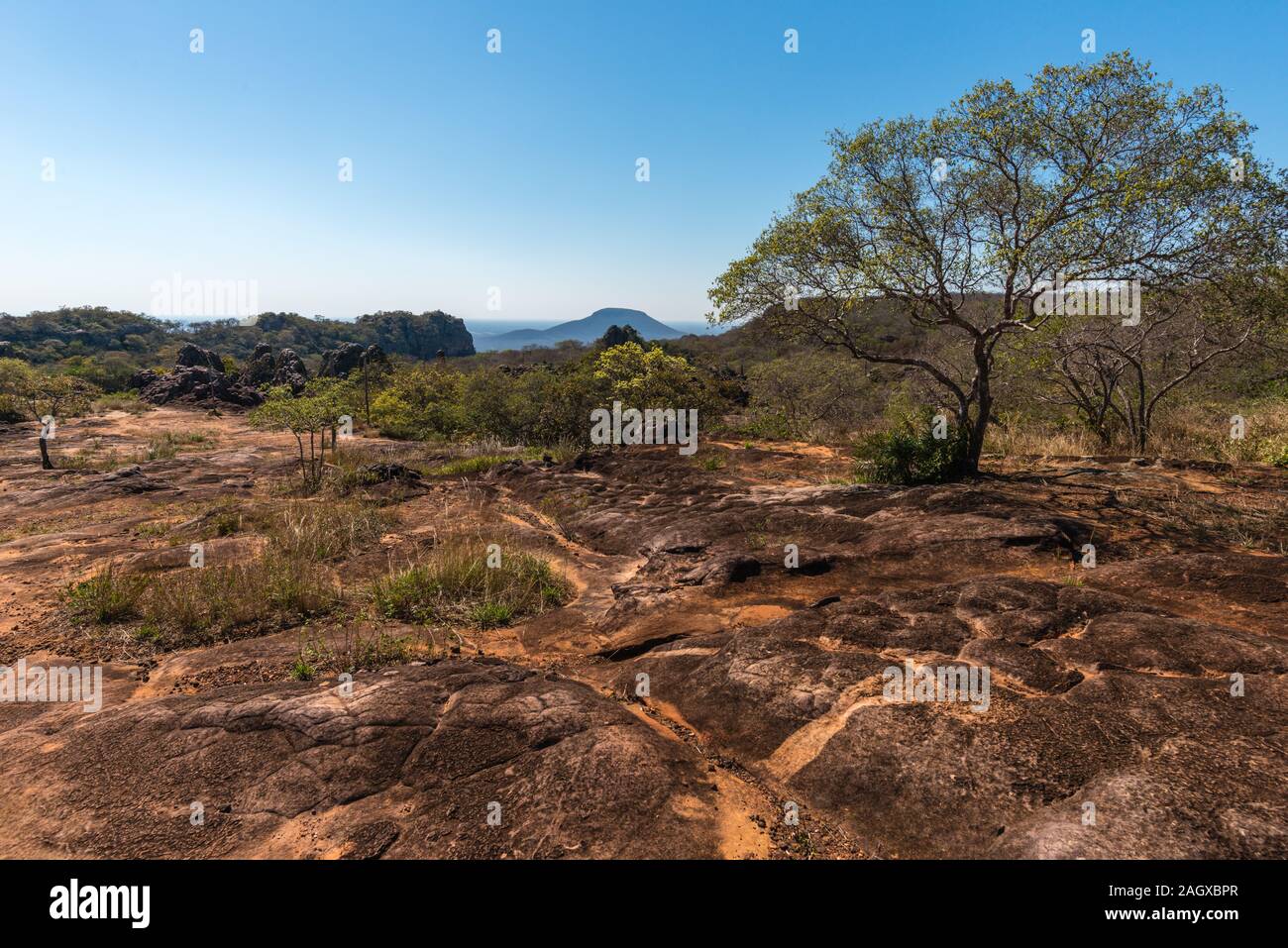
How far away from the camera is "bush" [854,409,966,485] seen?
1094 cm

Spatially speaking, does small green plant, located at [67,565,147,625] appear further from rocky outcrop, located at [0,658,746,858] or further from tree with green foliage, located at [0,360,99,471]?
tree with green foliage, located at [0,360,99,471]

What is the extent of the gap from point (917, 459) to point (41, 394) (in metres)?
43.4

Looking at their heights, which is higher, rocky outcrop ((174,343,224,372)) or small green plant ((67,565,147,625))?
rocky outcrop ((174,343,224,372))

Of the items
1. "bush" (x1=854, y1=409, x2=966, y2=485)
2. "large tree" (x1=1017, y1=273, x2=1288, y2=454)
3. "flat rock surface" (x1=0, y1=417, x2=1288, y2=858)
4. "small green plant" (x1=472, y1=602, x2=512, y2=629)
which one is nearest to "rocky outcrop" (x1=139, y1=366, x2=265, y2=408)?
"flat rock surface" (x1=0, y1=417, x2=1288, y2=858)

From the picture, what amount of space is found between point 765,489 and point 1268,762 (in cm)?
876

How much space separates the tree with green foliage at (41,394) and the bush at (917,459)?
32.5 metres

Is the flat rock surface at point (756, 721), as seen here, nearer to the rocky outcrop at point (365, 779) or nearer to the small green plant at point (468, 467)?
the rocky outcrop at point (365, 779)

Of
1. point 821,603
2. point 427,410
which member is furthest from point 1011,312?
point 427,410

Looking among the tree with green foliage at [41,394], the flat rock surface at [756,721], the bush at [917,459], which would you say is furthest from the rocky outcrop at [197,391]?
the bush at [917,459]

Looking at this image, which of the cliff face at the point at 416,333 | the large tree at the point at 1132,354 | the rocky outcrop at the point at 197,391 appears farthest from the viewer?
the cliff face at the point at 416,333

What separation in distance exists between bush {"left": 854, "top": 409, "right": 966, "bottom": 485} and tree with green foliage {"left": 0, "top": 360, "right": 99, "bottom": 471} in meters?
32.5

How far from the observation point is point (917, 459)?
1118cm

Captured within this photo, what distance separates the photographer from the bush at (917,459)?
35.9ft

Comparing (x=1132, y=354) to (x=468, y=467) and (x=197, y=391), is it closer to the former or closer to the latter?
(x=468, y=467)
